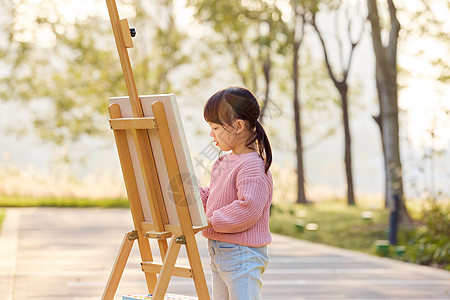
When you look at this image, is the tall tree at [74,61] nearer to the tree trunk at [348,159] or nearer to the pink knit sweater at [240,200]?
the tree trunk at [348,159]

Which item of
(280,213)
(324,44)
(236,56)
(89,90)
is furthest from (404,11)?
(89,90)

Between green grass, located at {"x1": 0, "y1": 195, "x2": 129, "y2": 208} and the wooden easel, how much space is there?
11.3m

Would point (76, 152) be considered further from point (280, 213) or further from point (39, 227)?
point (39, 227)

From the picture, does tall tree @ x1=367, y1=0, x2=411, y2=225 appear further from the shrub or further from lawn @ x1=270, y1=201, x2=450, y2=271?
the shrub

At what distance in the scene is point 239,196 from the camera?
3309mm

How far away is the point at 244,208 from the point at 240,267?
303mm

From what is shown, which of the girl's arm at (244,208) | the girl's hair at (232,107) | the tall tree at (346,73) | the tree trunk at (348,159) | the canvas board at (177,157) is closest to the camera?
the canvas board at (177,157)

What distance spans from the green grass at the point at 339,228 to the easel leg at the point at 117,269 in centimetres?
598

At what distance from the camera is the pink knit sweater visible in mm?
3295

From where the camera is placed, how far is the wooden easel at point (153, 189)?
320cm

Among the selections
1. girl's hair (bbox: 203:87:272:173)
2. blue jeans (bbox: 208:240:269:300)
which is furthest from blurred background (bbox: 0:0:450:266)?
girl's hair (bbox: 203:87:272:173)

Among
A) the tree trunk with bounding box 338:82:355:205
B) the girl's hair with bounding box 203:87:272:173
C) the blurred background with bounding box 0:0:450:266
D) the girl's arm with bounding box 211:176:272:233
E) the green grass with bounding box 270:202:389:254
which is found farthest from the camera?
the tree trunk with bounding box 338:82:355:205

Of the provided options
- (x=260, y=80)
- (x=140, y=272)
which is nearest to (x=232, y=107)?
(x=140, y=272)

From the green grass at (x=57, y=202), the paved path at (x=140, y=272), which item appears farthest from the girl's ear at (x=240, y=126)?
the green grass at (x=57, y=202)
